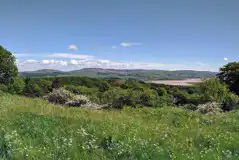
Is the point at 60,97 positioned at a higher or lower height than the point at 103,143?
lower

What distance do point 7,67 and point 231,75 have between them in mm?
46923

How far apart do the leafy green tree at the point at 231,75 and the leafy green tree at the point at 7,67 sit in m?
44.8

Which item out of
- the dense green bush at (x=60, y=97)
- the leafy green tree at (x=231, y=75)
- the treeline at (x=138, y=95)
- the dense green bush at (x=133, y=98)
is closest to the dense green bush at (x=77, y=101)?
the treeline at (x=138, y=95)

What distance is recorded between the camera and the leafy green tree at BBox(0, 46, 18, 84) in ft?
203

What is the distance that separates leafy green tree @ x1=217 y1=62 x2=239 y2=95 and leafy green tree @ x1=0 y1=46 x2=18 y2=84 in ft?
147

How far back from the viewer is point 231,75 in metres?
61.3

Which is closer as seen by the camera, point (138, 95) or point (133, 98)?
point (133, 98)

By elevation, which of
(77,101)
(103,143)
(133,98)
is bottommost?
(133,98)

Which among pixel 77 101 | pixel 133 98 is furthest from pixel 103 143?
pixel 133 98

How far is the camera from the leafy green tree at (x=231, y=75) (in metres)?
59.8

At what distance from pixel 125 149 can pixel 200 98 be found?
1708 inches

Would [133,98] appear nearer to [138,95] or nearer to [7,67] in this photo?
[138,95]

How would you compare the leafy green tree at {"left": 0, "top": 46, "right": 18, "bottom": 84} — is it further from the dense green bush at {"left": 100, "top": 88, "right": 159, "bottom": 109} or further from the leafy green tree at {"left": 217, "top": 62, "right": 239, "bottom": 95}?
the leafy green tree at {"left": 217, "top": 62, "right": 239, "bottom": 95}

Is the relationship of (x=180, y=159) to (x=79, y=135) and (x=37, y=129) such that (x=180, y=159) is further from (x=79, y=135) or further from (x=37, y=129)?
(x=37, y=129)
